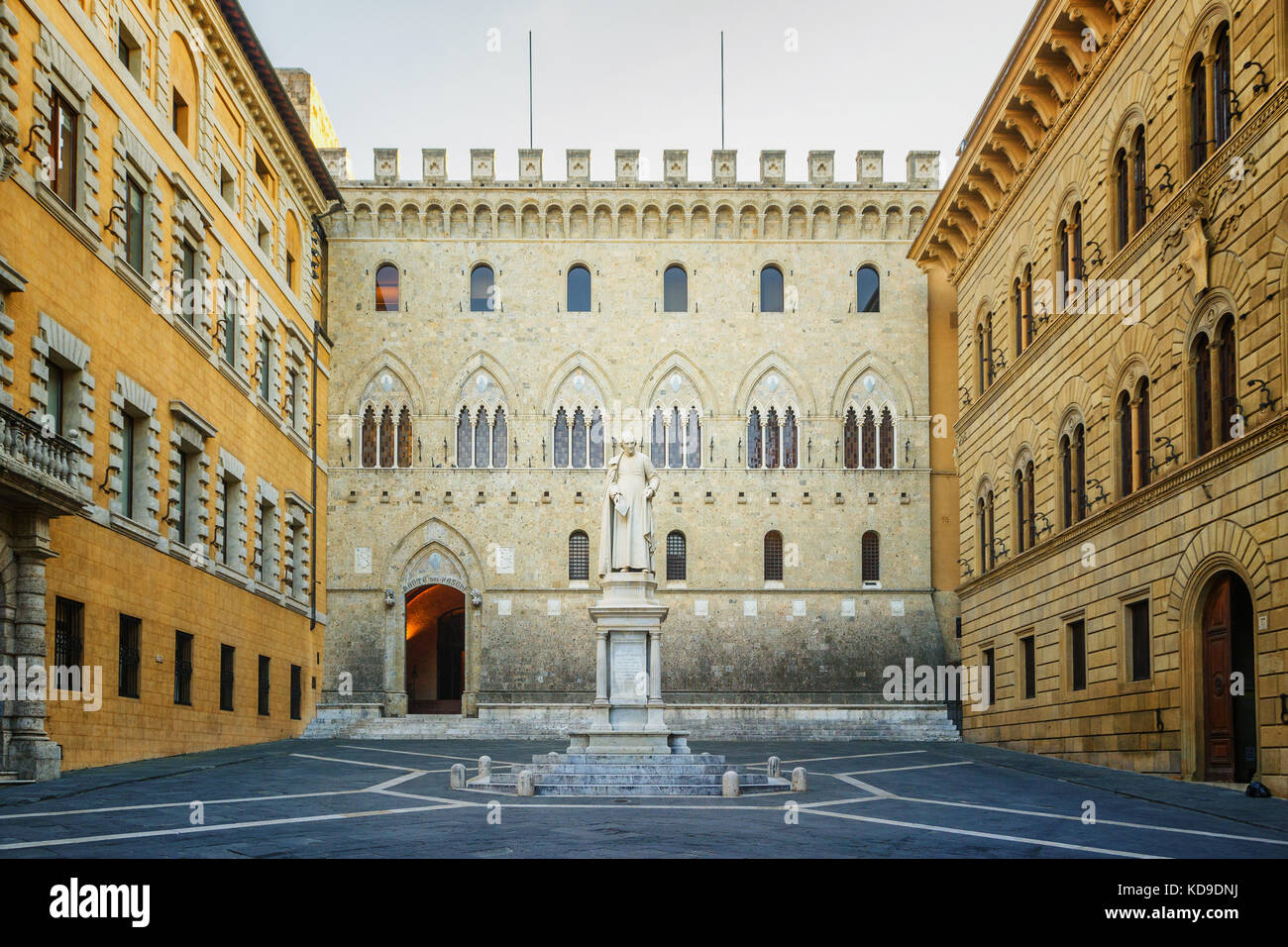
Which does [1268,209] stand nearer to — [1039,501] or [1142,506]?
[1142,506]

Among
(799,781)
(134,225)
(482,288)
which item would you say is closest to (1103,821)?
(799,781)

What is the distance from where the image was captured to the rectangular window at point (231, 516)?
105 ft

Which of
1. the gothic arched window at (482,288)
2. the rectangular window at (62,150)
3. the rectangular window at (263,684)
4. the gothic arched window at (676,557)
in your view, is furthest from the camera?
the gothic arched window at (482,288)

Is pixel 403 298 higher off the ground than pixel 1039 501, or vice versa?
pixel 403 298

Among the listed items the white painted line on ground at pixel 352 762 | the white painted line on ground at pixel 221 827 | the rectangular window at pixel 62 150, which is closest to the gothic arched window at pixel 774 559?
the white painted line on ground at pixel 352 762

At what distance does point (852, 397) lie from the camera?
142ft

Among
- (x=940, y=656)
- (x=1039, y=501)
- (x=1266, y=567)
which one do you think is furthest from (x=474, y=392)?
(x=1266, y=567)

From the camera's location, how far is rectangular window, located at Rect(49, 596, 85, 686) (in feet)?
71.9

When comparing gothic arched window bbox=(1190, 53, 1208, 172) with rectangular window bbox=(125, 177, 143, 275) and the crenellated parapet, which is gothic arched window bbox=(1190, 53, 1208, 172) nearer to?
rectangular window bbox=(125, 177, 143, 275)

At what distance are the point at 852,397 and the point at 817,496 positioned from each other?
325cm

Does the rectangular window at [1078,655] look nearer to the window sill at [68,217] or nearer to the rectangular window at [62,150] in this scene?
the window sill at [68,217]

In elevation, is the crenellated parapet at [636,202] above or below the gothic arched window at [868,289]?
above

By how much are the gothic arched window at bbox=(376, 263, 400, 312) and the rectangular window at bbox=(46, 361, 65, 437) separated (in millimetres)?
21217

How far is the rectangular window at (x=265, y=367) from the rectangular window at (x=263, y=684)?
6.41 m
